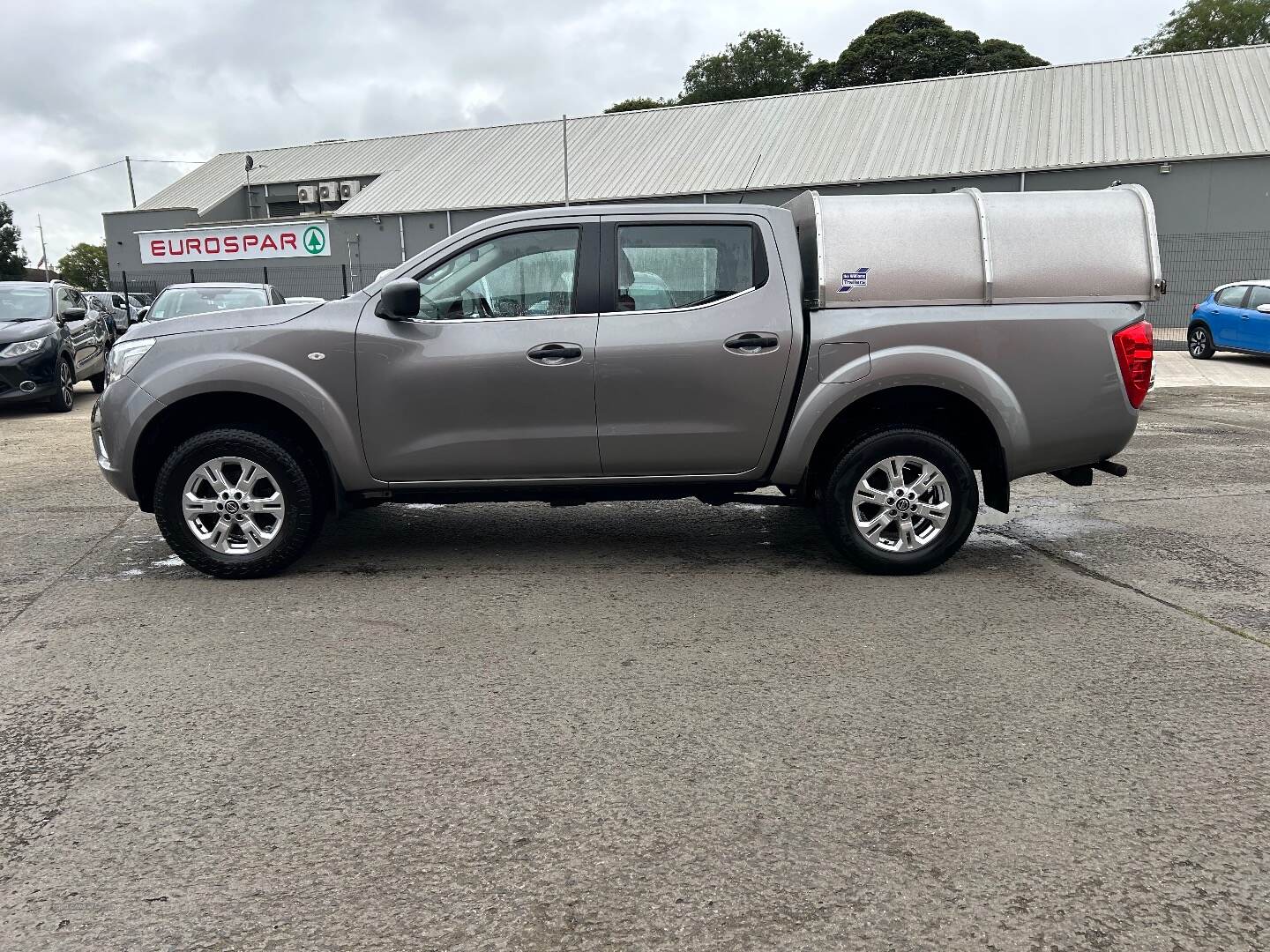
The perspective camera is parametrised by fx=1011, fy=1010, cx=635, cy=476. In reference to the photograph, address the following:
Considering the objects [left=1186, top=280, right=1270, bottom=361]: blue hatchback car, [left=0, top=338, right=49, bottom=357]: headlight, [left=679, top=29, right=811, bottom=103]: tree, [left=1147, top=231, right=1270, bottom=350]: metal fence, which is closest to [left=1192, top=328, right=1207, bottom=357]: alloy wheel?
[left=1186, top=280, right=1270, bottom=361]: blue hatchback car

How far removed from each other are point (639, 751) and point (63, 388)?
41.5 ft

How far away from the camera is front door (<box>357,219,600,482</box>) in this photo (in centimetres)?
534

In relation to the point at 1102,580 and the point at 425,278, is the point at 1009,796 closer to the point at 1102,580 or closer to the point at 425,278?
the point at 1102,580

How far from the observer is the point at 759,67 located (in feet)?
209

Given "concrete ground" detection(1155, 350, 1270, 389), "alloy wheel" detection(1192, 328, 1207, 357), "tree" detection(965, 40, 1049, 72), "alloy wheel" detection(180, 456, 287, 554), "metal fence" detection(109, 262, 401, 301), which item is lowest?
"concrete ground" detection(1155, 350, 1270, 389)

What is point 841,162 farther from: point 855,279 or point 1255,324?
point 855,279

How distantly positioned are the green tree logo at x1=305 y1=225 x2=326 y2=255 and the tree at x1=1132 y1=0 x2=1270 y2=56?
146 ft

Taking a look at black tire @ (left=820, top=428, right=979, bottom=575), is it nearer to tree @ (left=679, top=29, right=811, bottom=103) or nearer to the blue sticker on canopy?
the blue sticker on canopy

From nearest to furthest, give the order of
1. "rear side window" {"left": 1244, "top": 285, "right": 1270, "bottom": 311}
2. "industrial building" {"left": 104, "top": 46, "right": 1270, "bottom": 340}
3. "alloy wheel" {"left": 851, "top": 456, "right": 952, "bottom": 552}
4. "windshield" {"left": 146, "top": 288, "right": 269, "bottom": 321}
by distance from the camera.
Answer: "alloy wheel" {"left": 851, "top": 456, "right": 952, "bottom": 552} < "windshield" {"left": 146, "top": 288, "right": 269, "bottom": 321} < "rear side window" {"left": 1244, "top": 285, "right": 1270, "bottom": 311} < "industrial building" {"left": 104, "top": 46, "right": 1270, "bottom": 340}

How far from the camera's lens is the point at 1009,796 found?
303 centimetres

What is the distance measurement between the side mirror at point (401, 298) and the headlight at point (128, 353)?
4.55 ft

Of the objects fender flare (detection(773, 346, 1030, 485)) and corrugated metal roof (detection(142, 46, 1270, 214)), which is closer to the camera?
fender flare (detection(773, 346, 1030, 485))

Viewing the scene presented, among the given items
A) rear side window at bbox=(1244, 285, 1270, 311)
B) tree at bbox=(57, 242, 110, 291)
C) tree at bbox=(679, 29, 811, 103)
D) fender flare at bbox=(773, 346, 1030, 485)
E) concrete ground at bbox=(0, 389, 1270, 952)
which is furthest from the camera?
tree at bbox=(57, 242, 110, 291)

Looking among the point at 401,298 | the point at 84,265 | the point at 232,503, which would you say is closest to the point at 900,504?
the point at 401,298
